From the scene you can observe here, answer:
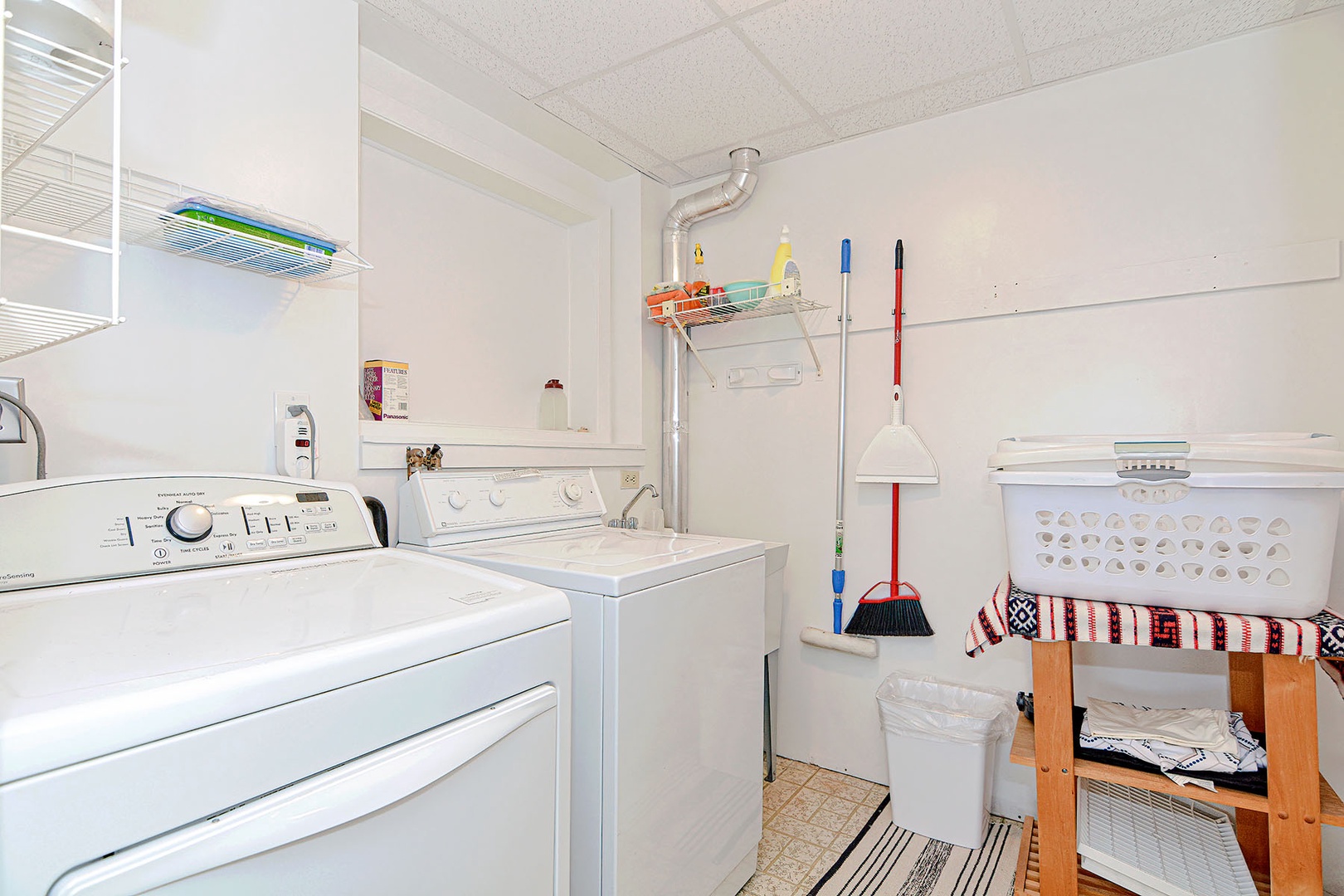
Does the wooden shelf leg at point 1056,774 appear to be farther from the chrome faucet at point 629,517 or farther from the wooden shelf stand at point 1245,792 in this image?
the chrome faucet at point 629,517

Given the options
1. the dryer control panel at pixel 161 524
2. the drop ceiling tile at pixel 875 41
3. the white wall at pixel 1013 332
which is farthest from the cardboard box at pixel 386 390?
the drop ceiling tile at pixel 875 41

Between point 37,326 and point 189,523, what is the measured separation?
0.43m

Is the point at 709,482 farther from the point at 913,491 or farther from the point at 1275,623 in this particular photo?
the point at 1275,623

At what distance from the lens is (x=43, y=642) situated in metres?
0.78

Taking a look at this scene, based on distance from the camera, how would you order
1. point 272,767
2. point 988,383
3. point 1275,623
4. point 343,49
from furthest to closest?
1. point 988,383
2. point 343,49
3. point 1275,623
4. point 272,767

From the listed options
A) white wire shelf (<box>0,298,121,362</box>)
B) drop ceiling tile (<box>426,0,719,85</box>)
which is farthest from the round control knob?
drop ceiling tile (<box>426,0,719,85</box>)

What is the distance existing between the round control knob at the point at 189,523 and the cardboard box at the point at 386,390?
69cm

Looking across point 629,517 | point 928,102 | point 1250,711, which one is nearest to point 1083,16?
point 928,102

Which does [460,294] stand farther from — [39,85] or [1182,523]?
[1182,523]

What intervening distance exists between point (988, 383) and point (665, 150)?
1.40 metres

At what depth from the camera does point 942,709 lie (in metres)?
2.09

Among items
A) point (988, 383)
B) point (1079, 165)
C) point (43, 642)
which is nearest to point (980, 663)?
point (988, 383)

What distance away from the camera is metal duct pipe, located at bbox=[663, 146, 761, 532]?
2.67 metres

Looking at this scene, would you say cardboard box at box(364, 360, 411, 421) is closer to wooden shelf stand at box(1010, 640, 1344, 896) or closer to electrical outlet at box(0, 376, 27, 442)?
electrical outlet at box(0, 376, 27, 442)
